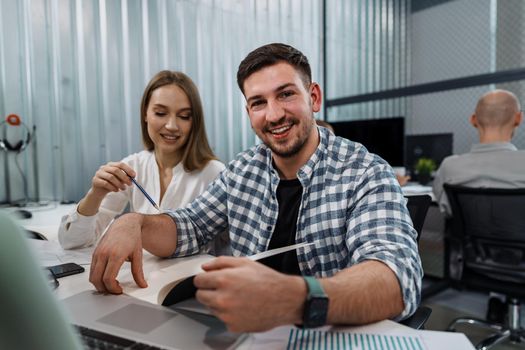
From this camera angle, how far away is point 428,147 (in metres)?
2.97

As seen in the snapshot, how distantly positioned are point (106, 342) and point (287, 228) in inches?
26.8

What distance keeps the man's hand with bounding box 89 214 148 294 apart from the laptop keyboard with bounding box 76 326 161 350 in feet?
0.69

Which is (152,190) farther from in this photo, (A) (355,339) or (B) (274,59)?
(A) (355,339)

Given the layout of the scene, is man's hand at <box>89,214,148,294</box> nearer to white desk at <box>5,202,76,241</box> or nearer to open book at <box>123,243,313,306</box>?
open book at <box>123,243,313,306</box>

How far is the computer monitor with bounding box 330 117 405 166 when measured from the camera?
2.69 meters

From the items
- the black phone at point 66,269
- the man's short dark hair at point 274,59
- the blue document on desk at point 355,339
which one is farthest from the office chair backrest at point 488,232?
the black phone at point 66,269

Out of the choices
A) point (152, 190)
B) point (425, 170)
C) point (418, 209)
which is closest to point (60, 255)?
point (152, 190)

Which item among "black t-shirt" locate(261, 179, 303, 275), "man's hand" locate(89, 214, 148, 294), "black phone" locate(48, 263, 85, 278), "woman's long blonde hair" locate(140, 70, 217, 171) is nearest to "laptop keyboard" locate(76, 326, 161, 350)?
"man's hand" locate(89, 214, 148, 294)

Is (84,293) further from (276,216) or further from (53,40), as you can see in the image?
(53,40)

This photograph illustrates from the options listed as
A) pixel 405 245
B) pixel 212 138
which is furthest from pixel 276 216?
pixel 212 138

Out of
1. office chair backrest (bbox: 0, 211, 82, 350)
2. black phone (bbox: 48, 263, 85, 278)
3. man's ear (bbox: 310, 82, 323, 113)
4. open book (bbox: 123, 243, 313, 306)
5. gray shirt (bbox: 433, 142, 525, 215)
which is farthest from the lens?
gray shirt (bbox: 433, 142, 525, 215)

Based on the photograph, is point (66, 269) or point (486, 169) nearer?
point (66, 269)

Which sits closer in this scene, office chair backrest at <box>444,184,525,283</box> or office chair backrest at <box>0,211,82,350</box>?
office chair backrest at <box>0,211,82,350</box>

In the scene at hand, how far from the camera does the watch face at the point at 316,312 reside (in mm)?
522
